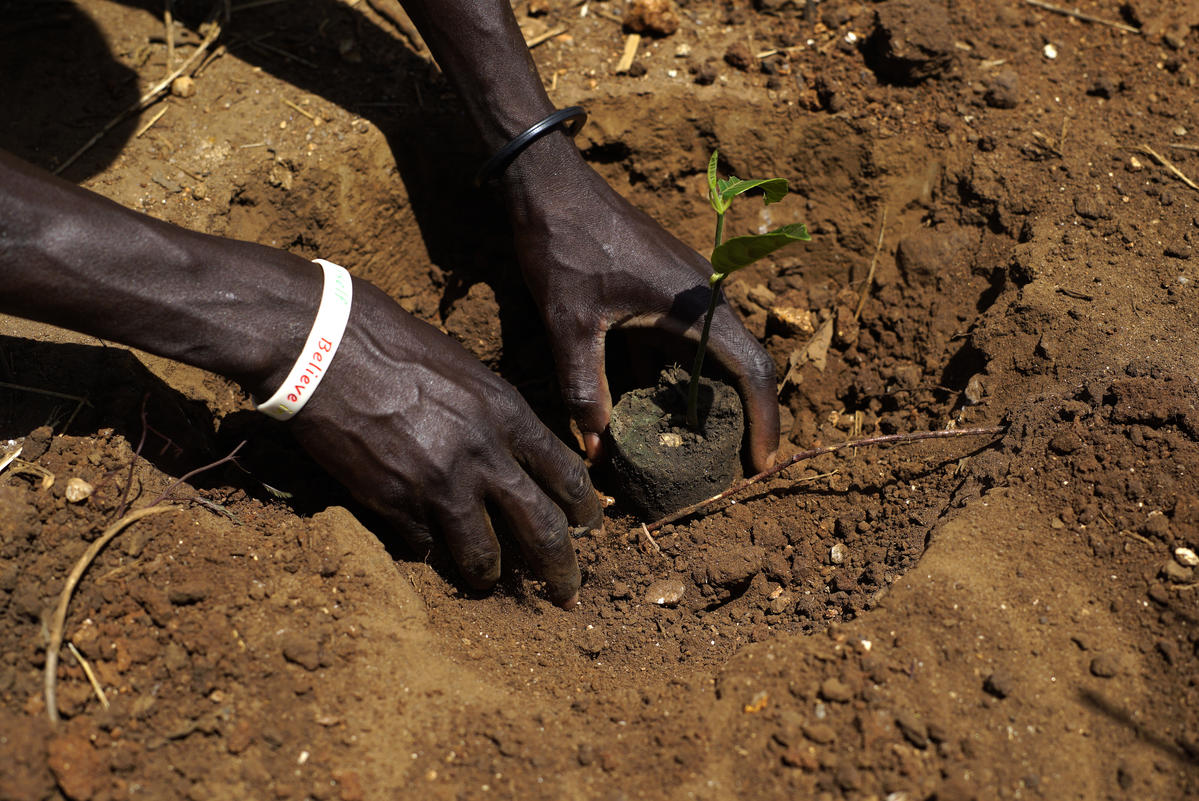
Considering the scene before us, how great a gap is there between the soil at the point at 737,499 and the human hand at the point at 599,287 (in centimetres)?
38

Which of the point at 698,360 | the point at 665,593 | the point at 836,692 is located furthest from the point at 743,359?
the point at 836,692

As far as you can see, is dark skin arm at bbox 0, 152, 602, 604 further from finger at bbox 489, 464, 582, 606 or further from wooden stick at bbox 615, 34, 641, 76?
wooden stick at bbox 615, 34, 641, 76

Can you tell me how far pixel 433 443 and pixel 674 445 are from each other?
0.69m

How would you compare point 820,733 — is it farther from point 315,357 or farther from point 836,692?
point 315,357

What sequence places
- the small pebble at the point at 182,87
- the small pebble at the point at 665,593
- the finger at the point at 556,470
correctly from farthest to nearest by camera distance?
the small pebble at the point at 182,87 < the small pebble at the point at 665,593 < the finger at the point at 556,470

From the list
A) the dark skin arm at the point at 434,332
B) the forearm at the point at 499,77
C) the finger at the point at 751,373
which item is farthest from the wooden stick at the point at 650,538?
the forearm at the point at 499,77

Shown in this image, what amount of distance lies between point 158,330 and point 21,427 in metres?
0.42

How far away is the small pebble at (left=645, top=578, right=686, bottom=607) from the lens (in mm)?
2223

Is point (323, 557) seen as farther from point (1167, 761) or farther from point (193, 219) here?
point (1167, 761)

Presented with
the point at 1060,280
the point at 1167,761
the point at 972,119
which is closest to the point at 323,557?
the point at 1167,761

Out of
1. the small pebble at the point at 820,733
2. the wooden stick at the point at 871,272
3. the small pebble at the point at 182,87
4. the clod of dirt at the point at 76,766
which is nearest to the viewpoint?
the clod of dirt at the point at 76,766

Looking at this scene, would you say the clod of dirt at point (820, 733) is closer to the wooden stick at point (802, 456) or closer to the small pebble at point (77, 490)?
the wooden stick at point (802, 456)

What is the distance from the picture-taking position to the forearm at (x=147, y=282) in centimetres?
172

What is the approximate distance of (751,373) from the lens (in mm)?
2301
